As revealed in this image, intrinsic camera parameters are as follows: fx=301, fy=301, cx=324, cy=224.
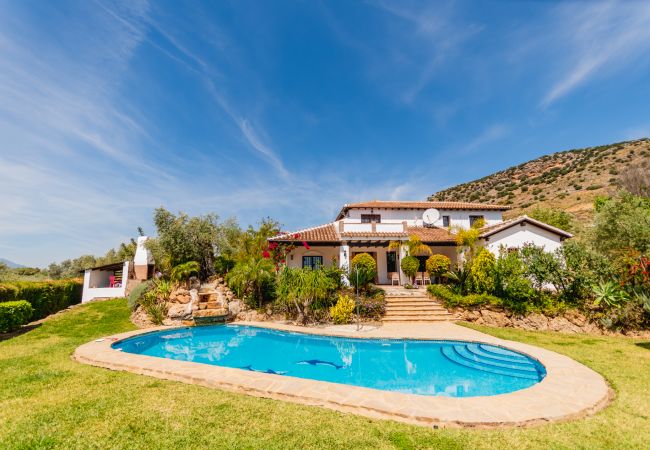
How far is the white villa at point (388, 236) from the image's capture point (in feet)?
75.5

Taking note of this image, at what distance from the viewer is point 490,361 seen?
10.3m

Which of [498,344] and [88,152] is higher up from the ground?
[88,152]

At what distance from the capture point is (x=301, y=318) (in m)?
17.0

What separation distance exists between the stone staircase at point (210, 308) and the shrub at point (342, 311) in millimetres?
6418

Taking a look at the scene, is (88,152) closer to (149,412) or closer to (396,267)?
(149,412)

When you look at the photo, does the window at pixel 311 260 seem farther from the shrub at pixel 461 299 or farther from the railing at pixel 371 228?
the shrub at pixel 461 299

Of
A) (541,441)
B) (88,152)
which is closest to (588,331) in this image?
(541,441)

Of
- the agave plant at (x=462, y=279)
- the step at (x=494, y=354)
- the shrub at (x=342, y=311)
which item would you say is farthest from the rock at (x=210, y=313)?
the agave plant at (x=462, y=279)

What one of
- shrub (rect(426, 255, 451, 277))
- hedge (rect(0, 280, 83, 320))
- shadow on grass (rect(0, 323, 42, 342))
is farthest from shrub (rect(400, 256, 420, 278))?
hedge (rect(0, 280, 83, 320))

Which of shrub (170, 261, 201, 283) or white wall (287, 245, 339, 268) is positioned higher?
white wall (287, 245, 339, 268)

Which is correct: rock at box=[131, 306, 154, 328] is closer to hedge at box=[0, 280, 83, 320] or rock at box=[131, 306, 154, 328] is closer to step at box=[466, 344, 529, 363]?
hedge at box=[0, 280, 83, 320]

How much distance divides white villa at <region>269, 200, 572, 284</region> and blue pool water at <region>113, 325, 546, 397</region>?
7600 mm

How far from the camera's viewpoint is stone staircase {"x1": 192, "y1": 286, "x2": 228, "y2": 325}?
56.1 ft

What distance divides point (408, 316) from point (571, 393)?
34.7 feet
